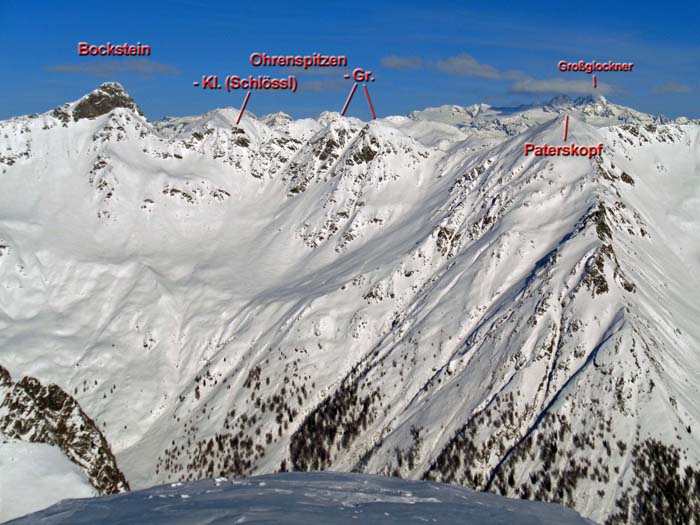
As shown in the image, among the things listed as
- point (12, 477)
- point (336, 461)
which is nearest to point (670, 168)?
point (336, 461)

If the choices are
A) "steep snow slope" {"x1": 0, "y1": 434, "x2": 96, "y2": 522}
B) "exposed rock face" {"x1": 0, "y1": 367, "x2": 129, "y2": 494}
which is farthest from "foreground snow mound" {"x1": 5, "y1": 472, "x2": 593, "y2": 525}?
"exposed rock face" {"x1": 0, "y1": 367, "x2": 129, "y2": 494}

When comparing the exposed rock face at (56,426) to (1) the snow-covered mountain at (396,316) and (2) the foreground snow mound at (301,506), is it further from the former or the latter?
(2) the foreground snow mound at (301,506)

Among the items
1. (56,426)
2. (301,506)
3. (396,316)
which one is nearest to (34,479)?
(56,426)

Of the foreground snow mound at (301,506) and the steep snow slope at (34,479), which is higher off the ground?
the foreground snow mound at (301,506)

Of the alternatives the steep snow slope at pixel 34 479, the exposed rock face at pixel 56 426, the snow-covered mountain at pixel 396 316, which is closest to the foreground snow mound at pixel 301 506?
the steep snow slope at pixel 34 479

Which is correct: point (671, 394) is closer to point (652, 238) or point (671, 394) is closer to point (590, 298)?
point (590, 298)

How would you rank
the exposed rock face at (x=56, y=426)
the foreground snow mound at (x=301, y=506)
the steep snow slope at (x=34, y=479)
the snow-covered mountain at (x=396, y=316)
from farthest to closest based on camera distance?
the snow-covered mountain at (x=396, y=316)
the exposed rock face at (x=56, y=426)
the steep snow slope at (x=34, y=479)
the foreground snow mound at (x=301, y=506)
